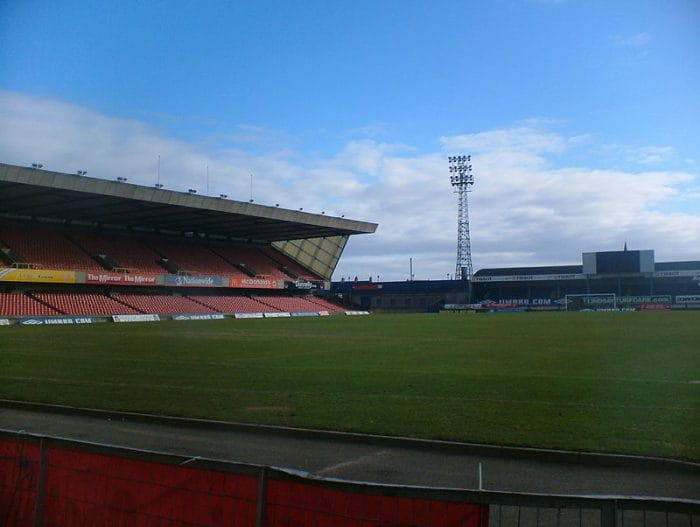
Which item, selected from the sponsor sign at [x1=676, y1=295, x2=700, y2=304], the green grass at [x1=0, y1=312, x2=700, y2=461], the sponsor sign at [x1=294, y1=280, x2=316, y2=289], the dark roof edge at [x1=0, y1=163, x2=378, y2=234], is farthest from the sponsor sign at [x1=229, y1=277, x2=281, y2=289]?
the sponsor sign at [x1=676, y1=295, x2=700, y2=304]

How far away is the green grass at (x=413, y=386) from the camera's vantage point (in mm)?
10547

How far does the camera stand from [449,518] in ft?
13.8

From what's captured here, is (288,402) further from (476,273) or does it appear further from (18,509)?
(476,273)

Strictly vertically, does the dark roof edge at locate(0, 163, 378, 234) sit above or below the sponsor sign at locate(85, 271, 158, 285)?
above

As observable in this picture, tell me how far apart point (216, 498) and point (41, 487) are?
169 cm

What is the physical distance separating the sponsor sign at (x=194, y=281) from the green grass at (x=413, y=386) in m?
35.0

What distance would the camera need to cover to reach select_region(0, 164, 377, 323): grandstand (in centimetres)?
4991

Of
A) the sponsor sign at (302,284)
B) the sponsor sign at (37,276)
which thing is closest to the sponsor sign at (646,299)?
the sponsor sign at (302,284)

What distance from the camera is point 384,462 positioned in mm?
9125

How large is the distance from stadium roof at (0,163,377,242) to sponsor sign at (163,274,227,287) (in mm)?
5698

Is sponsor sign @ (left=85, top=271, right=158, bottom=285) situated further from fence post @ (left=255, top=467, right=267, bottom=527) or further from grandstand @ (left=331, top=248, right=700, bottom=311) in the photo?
fence post @ (left=255, top=467, right=267, bottom=527)

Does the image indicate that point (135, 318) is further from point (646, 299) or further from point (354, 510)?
point (646, 299)

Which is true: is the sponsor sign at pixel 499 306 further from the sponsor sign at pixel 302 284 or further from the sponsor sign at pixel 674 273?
the sponsor sign at pixel 302 284

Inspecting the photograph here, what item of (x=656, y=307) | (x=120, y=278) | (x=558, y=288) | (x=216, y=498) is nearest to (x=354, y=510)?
(x=216, y=498)
